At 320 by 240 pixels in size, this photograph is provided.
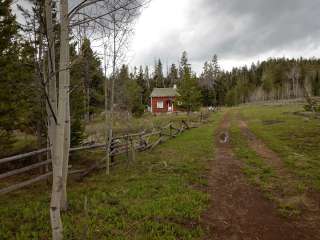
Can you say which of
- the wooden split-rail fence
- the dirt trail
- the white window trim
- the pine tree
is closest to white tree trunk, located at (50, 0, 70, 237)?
the wooden split-rail fence

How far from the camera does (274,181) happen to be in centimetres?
768

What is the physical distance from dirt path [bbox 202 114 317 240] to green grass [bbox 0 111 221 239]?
33 centimetres

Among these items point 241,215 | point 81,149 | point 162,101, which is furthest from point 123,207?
point 162,101

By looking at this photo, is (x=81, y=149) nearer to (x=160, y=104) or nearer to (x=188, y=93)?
(x=188, y=93)

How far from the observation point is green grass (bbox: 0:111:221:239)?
461 cm

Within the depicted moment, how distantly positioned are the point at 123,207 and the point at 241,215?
105 inches

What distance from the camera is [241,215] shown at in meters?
5.48

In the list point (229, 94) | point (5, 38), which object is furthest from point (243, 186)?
point (229, 94)

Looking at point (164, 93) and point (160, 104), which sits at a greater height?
point (164, 93)

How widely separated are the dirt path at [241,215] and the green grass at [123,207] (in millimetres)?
333

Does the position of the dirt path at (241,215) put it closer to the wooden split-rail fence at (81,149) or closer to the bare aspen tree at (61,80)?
the bare aspen tree at (61,80)

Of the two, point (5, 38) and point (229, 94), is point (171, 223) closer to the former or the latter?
point (5, 38)

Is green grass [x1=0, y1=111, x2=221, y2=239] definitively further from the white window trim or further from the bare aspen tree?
the white window trim

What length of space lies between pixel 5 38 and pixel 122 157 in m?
7.29
